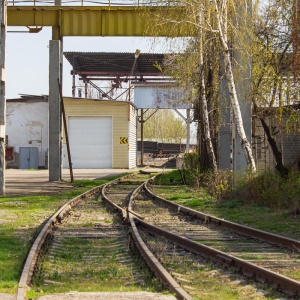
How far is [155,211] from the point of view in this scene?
17.2 metres

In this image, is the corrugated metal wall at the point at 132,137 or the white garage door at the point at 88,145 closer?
the white garage door at the point at 88,145

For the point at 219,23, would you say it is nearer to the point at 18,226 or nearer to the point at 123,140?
the point at 18,226

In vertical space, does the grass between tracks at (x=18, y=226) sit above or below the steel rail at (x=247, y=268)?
below

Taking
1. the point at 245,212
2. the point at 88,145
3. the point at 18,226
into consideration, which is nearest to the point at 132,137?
the point at 88,145

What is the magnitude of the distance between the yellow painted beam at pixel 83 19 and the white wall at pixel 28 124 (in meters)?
23.9

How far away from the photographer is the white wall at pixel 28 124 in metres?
52.8

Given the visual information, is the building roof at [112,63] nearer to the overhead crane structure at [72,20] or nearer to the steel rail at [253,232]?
the overhead crane structure at [72,20]

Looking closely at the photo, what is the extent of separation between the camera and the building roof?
57.5 m

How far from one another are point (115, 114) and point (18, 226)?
129ft

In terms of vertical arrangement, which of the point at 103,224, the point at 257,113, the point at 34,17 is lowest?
the point at 103,224

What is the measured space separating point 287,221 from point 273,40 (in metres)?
7.87

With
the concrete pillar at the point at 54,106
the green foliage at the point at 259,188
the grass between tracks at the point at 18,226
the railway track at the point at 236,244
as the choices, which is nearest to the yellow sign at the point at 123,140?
the concrete pillar at the point at 54,106

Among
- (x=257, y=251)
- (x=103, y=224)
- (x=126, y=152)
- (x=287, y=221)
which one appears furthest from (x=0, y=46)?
(x=126, y=152)

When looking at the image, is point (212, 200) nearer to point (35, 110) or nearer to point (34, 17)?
point (34, 17)
